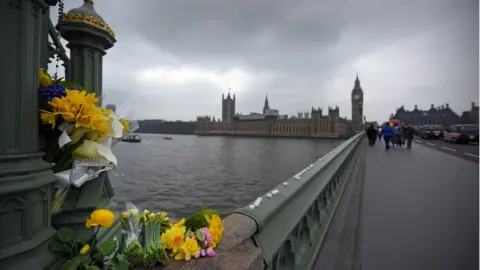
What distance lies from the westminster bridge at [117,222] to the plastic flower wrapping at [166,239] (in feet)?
0.17

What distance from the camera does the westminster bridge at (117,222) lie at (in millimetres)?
961

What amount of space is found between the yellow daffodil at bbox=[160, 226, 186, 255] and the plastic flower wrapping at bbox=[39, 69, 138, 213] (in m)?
0.42

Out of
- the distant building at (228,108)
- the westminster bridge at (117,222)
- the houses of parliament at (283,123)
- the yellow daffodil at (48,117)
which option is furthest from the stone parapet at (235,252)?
the distant building at (228,108)

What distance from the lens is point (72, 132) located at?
49.2 inches

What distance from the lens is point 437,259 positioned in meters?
2.76

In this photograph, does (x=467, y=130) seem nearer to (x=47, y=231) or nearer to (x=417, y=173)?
(x=417, y=173)

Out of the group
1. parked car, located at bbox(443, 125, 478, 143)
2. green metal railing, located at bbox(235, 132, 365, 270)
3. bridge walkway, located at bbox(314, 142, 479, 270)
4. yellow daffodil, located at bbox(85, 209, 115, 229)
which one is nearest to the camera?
yellow daffodil, located at bbox(85, 209, 115, 229)

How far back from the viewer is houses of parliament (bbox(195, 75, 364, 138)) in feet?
332

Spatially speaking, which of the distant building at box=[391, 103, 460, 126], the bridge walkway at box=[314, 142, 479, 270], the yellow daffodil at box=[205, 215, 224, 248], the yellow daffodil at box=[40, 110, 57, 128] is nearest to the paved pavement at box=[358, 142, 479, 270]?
the bridge walkway at box=[314, 142, 479, 270]

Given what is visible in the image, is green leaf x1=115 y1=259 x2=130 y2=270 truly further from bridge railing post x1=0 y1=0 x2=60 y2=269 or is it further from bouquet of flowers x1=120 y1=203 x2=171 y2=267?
bridge railing post x1=0 y1=0 x2=60 y2=269

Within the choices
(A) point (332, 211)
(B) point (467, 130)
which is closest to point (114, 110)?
(A) point (332, 211)

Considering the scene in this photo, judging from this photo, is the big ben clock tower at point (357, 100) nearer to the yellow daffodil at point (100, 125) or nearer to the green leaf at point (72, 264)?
the yellow daffodil at point (100, 125)

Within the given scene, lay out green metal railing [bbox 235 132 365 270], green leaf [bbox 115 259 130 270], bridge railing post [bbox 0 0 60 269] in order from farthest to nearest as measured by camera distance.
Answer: green metal railing [bbox 235 132 365 270]
green leaf [bbox 115 259 130 270]
bridge railing post [bbox 0 0 60 269]

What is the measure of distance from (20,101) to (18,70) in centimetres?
10
